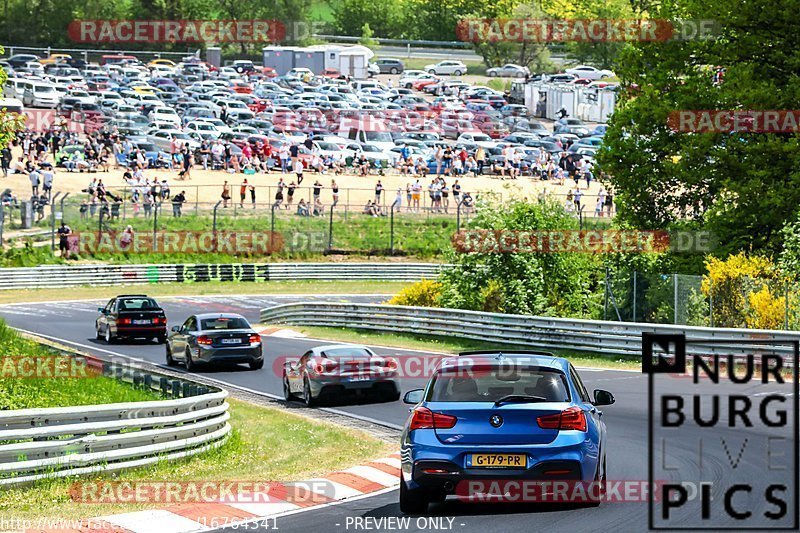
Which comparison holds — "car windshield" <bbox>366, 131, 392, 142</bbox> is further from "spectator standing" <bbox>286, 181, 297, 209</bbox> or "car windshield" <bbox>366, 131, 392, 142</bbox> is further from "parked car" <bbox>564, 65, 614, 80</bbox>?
"parked car" <bbox>564, 65, 614, 80</bbox>

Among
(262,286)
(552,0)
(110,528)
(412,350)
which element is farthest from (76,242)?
(552,0)

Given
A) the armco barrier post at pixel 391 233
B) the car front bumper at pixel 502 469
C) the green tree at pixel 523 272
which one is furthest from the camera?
the armco barrier post at pixel 391 233

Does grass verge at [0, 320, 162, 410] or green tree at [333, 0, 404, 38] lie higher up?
green tree at [333, 0, 404, 38]

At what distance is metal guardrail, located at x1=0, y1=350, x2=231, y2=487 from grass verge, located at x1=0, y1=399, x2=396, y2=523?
0.14 metres

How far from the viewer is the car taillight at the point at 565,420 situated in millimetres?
11547

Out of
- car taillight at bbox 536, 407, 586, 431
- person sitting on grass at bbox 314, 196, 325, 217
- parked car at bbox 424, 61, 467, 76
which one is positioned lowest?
person sitting on grass at bbox 314, 196, 325, 217

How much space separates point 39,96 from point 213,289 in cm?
2957

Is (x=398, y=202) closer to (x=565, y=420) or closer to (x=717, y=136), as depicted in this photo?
(x=717, y=136)

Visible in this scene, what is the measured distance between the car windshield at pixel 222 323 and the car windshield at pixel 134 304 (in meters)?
7.88

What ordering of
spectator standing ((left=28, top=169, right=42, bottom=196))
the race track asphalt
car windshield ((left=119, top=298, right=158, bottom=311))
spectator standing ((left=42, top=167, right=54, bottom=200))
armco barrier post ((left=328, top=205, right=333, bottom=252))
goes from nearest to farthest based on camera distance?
the race track asphalt
car windshield ((left=119, top=298, right=158, bottom=311))
spectator standing ((left=42, top=167, right=54, bottom=200))
spectator standing ((left=28, top=169, right=42, bottom=196))
armco barrier post ((left=328, top=205, right=333, bottom=252))

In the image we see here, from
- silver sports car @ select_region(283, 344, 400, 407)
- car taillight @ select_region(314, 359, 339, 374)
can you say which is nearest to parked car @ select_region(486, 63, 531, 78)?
silver sports car @ select_region(283, 344, 400, 407)

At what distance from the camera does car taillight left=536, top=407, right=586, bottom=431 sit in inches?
455

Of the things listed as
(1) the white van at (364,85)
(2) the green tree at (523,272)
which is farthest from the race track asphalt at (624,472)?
(1) the white van at (364,85)

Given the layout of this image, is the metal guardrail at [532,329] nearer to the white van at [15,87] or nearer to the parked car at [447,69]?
the white van at [15,87]
